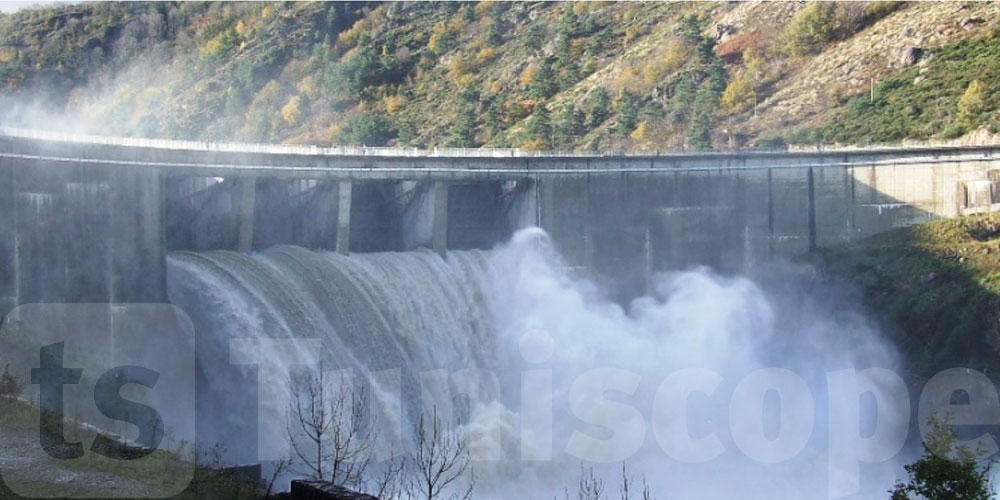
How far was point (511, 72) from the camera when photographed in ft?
294

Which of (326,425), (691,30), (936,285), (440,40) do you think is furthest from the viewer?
(440,40)

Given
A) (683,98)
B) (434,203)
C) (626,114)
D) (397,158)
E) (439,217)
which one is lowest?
(439,217)

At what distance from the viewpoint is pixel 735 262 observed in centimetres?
5269

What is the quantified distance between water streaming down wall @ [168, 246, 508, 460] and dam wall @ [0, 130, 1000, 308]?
148 centimetres

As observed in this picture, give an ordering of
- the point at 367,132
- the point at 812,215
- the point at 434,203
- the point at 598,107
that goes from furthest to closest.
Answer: the point at 367,132 → the point at 598,107 → the point at 812,215 → the point at 434,203

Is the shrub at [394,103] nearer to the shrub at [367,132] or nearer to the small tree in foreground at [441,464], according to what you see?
the shrub at [367,132]

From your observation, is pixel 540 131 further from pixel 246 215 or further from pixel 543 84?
pixel 246 215

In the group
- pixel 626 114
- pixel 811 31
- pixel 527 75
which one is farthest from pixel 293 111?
pixel 811 31

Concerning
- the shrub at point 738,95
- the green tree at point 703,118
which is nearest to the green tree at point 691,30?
the green tree at point 703,118

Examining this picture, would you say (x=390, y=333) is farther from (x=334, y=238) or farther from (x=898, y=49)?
(x=898, y=49)

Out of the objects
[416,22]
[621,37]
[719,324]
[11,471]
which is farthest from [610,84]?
[11,471]

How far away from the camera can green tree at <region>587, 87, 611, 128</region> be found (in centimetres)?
7688

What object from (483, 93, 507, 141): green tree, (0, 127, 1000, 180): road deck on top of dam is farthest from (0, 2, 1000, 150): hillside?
(0, 127, 1000, 180): road deck on top of dam

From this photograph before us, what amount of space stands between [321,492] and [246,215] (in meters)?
24.4
